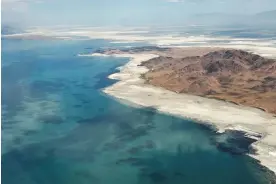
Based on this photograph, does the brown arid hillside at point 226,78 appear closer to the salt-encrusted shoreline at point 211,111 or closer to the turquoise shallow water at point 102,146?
the salt-encrusted shoreline at point 211,111

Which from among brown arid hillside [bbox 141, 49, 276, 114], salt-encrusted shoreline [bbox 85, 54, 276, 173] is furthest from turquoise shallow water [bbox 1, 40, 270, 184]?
brown arid hillside [bbox 141, 49, 276, 114]

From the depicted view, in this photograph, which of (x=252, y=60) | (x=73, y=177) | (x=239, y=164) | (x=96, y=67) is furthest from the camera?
(x=96, y=67)

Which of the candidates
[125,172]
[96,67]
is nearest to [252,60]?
[96,67]

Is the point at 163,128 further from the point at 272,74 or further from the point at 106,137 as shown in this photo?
the point at 272,74

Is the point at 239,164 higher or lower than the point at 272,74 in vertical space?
lower

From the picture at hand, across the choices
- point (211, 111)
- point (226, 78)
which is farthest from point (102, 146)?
point (226, 78)

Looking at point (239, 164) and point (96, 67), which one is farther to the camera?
point (96, 67)

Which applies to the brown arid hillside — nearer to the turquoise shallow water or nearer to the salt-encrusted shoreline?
the salt-encrusted shoreline
